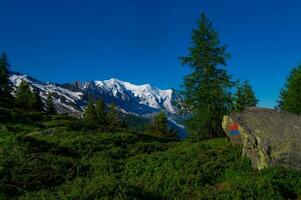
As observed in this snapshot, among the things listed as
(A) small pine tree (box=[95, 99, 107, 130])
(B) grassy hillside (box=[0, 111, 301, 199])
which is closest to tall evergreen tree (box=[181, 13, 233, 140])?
(B) grassy hillside (box=[0, 111, 301, 199])

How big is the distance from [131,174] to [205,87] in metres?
21.7

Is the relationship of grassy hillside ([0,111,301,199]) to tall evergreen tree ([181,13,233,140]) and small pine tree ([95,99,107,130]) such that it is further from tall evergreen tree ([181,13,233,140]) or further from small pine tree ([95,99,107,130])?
small pine tree ([95,99,107,130])

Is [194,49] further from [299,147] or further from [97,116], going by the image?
[97,116]

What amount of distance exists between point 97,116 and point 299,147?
72193 mm

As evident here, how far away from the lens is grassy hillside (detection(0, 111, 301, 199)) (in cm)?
1463

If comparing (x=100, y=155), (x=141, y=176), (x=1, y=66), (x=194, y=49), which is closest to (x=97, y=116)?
(x=1, y=66)

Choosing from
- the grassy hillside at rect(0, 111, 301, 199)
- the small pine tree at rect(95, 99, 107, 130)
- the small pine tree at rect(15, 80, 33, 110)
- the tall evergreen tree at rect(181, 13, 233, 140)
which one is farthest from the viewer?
the small pine tree at rect(95, 99, 107, 130)

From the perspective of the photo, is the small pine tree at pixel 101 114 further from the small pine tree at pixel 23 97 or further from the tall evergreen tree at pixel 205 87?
the tall evergreen tree at pixel 205 87

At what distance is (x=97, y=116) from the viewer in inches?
3494

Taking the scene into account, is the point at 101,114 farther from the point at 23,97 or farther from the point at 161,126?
the point at 23,97

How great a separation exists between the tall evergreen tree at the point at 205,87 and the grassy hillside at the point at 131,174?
39.6ft

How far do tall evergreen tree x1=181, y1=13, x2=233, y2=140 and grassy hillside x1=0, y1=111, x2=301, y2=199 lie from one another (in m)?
12.1

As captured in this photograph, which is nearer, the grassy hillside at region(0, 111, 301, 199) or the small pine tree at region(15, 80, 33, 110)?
the grassy hillside at region(0, 111, 301, 199)

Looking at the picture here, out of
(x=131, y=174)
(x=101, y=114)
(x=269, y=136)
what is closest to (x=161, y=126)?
(x=101, y=114)
